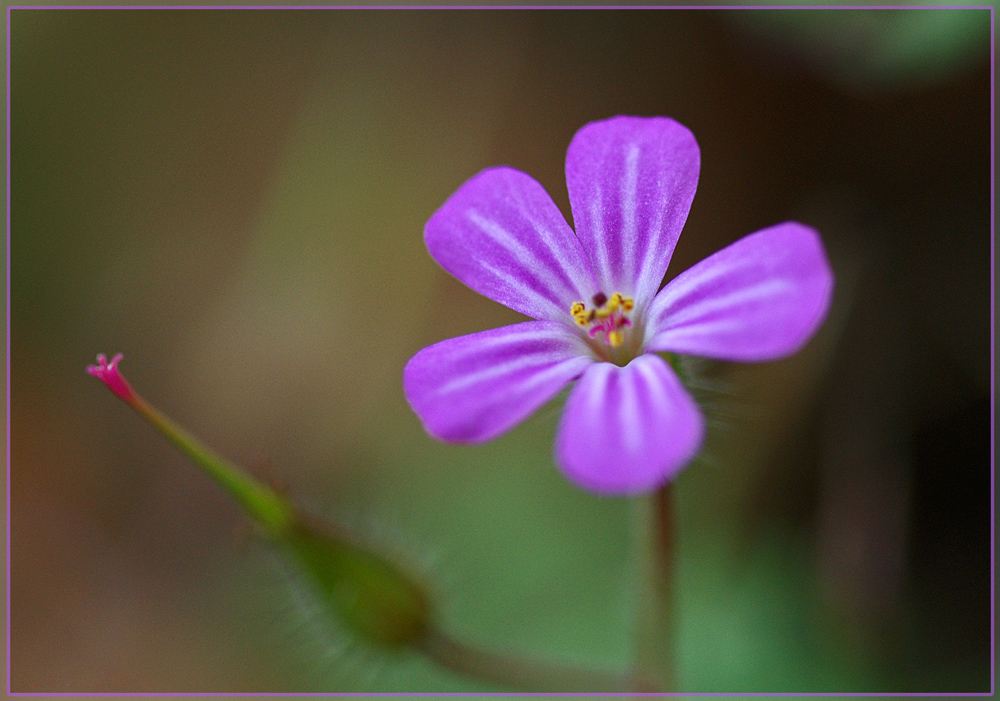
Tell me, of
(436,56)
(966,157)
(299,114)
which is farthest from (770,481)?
(299,114)

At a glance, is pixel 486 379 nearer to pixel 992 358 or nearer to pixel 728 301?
pixel 728 301

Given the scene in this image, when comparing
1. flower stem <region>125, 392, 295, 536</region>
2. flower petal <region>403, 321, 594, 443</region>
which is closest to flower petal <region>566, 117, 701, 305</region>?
flower petal <region>403, 321, 594, 443</region>

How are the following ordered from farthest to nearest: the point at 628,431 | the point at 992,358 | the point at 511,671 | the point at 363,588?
1. the point at 992,358
2. the point at 511,671
3. the point at 363,588
4. the point at 628,431

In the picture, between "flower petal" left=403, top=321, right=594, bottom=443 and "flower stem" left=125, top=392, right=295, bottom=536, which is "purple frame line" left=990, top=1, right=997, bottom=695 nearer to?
"flower petal" left=403, top=321, right=594, bottom=443

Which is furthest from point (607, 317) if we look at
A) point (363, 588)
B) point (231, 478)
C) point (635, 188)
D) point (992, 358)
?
point (992, 358)

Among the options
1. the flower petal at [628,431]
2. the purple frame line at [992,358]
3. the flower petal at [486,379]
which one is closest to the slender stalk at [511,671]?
the flower petal at [486,379]

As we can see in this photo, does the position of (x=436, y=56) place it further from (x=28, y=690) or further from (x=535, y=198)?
(x=28, y=690)

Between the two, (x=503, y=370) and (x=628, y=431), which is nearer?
(x=628, y=431)


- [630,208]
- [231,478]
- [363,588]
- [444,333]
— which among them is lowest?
[363,588]
